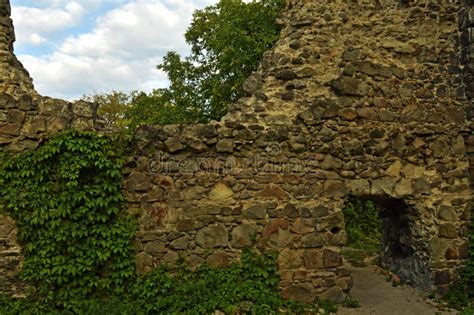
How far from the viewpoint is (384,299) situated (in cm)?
637

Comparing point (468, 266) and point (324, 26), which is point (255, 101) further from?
point (468, 266)

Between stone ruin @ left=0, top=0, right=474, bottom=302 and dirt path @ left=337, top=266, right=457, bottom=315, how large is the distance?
0.29 metres

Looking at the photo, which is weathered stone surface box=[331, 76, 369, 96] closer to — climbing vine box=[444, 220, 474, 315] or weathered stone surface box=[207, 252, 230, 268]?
climbing vine box=[444, 220, 474, 315]

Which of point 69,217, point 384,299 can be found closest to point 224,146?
point 69,217

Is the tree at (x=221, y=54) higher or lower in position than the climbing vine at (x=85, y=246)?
higher

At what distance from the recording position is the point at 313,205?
604 centimetres

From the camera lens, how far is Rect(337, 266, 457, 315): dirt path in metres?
5.87

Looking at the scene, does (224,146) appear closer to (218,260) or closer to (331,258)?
(218,260)

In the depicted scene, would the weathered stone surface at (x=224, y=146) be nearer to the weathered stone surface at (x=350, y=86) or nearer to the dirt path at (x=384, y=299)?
the weathered stone surface at (x=350, y=86)

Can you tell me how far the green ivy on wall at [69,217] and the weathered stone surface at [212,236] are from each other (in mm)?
870

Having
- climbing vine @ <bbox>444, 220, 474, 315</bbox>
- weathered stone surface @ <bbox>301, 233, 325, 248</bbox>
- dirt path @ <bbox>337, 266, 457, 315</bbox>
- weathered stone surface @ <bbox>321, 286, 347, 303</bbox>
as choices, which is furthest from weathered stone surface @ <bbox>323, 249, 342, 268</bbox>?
climbing vine @ <bbox>444, 220, 474, 315</bbox>

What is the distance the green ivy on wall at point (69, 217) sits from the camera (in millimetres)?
5223

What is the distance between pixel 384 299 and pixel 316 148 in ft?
7.74

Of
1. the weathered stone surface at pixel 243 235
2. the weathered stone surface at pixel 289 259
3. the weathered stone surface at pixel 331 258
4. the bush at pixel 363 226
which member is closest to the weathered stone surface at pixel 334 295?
the weathered stone surface at pixel 331 258
